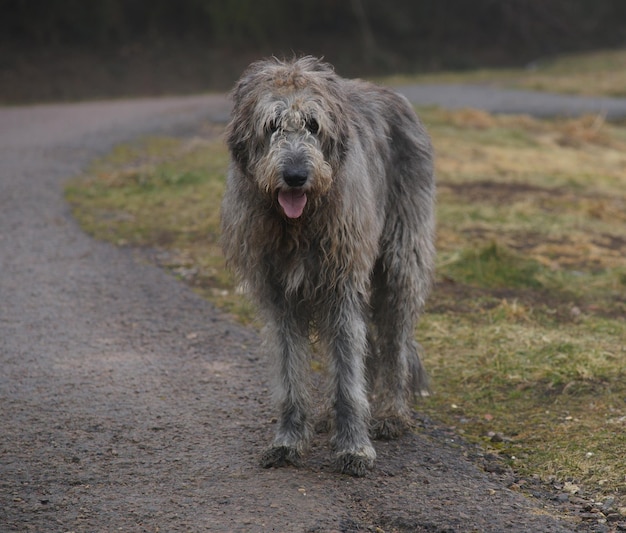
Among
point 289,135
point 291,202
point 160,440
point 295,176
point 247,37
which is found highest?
point 247,37

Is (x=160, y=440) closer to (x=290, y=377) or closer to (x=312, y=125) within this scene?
(x=290, y=377)

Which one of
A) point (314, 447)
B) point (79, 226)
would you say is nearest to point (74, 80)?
point (79, 226)

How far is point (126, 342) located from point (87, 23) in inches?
968

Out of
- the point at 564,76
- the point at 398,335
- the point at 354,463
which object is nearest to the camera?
the point at 354,463

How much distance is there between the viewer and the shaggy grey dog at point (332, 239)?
4926 mm

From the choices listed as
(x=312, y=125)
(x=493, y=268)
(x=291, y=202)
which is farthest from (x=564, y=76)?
(x=291, y=202)

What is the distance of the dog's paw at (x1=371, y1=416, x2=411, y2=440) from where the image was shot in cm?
579

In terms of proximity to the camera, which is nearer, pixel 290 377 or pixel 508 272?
pixel 290 377

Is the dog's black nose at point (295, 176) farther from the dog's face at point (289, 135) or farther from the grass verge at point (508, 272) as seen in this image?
the grass verge at point (508, 272)

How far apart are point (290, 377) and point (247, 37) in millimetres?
29411

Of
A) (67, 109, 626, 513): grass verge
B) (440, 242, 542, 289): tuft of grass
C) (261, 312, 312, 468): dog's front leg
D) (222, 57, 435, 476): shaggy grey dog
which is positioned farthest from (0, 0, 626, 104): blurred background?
(261, 312, 312, 468): dog's front leg

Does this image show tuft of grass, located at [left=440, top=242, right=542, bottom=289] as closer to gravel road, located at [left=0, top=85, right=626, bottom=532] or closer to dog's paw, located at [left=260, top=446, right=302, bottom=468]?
gravel road, located at [left=0, top=85, right=626, bottom=532]

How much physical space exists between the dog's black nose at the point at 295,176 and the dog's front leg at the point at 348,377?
2.79ft

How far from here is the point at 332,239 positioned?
17.2 feet
